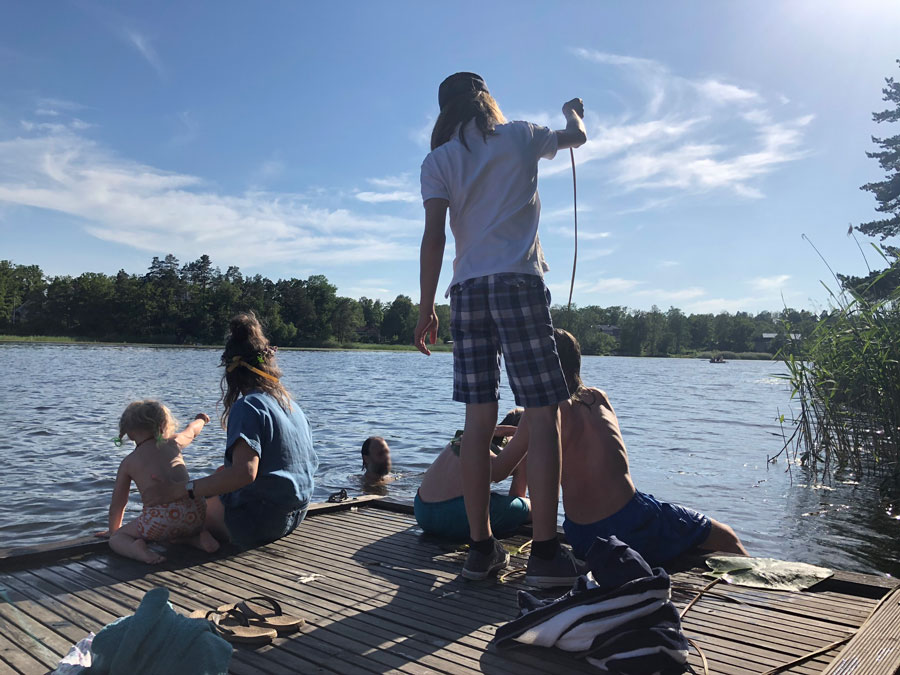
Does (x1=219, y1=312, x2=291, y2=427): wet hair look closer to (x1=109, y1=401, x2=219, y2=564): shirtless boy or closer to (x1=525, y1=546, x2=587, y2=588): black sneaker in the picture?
(x1=109, y1=401, x2=219, y2=564): shirtless boy

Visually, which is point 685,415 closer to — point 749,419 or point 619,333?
point 749,419

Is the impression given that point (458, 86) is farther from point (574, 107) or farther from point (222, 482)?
point (222, 482)

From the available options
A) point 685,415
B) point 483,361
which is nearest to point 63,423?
point 483,361

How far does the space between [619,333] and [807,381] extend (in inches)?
4773

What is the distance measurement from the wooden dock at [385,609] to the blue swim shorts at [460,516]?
0.13 meters

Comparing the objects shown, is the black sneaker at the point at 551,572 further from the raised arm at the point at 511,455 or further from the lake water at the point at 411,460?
the lake water at the point at 411,460

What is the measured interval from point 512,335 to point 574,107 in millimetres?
1263

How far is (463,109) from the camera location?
3020 millimetres

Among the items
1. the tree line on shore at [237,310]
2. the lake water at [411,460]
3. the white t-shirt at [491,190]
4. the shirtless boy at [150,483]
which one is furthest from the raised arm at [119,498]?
the tree line on shore at [237,310]

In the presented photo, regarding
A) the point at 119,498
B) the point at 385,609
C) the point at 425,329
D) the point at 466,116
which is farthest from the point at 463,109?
the point at 119,498

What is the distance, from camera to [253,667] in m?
2.08

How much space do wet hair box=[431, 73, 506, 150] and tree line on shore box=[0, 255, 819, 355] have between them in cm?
5417

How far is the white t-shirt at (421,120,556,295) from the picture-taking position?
9.40 ft

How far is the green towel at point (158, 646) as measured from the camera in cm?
181
